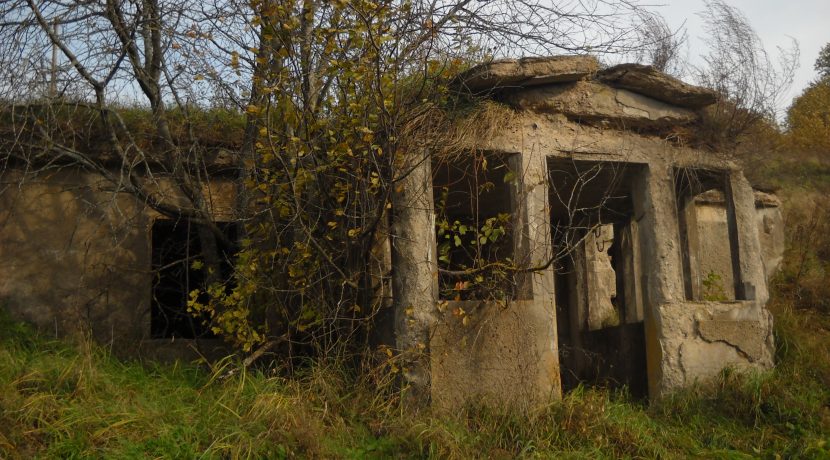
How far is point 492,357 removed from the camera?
691 cm

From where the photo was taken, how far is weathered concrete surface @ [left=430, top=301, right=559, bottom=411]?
267 inches

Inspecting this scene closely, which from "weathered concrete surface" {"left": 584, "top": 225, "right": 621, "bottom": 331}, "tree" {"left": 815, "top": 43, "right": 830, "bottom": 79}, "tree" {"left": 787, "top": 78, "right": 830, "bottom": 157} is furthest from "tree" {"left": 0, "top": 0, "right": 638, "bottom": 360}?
"tree" {"left": 815, "top": 43, "right": 830, "bottom": 79}

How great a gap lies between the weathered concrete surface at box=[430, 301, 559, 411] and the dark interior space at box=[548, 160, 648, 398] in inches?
32.1

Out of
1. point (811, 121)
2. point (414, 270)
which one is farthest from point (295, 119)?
point (811, 121)

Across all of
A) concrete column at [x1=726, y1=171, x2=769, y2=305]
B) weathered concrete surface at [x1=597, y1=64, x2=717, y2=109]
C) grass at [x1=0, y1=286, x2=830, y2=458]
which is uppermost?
weathered concrete surface at [x1=597, y1=64, x2=717, y2=109]

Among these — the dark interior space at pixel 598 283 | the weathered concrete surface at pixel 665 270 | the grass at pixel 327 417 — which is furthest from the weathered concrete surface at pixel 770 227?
the grass at pixel 327 417

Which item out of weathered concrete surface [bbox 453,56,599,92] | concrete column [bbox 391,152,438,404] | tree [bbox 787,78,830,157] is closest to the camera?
concrete column [bbox 391,152,438,404]

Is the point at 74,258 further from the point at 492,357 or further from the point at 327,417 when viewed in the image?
the point at 492,357

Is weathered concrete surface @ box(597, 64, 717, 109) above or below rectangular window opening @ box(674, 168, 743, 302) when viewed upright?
above

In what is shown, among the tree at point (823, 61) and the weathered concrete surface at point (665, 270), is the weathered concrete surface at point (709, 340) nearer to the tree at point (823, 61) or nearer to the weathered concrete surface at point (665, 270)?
the weathered concrete surface at point (665, 270)

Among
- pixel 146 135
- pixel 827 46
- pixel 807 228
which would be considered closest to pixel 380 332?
pixel 146 135

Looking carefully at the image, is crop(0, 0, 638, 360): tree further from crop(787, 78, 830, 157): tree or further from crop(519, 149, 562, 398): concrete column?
crop(787, 78, 830, 157): tree

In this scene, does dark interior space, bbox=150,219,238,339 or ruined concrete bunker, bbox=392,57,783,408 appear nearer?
ruined concrete bunker, bbox=392,57,783,408

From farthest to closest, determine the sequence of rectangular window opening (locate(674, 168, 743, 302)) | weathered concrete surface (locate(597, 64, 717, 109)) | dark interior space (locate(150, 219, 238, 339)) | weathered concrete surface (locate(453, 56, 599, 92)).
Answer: dark interior space (locate(150, 219, 238, 339)) → rectangular window opening (locate(674, 168, 743, 302)) → weathered concrete surface (locate(597, 64, 717, 109)) → weathered concrete surface (locate(453, 56, 599, 92))
